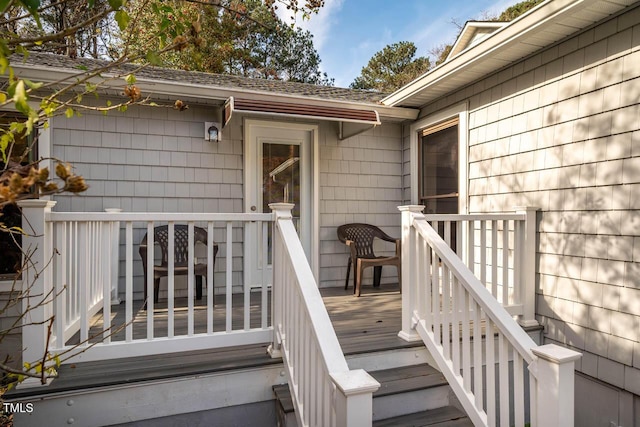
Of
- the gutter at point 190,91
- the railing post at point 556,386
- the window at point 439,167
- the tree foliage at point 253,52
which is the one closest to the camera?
the railing post at point 556,386

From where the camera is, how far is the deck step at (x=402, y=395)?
2.31 m

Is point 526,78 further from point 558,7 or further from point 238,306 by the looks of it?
point 238,306

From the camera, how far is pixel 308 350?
6.25 ft

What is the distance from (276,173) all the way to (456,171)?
6.82ft

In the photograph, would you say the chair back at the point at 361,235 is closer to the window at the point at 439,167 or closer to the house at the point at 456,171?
the house at the point at 456,171

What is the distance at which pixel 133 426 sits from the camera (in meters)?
2.20

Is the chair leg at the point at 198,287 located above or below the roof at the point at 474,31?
below

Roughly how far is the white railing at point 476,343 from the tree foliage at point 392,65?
14.1 meters

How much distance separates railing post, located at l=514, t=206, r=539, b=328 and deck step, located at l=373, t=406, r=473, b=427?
1.32 metres

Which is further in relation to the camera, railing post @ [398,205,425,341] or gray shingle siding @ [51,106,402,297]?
gray shingle siding @ [51,106,402,297]

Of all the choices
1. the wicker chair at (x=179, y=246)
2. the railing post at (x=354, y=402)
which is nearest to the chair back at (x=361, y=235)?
the wicker chair at (x=179, y=246)

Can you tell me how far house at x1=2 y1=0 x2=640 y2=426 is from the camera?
8.73 feet

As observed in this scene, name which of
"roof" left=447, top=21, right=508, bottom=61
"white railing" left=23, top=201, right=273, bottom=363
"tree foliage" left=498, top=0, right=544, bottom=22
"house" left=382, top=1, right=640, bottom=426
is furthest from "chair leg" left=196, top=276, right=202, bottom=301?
"tree foliage" left=498, top=0, right=544, bottom=22

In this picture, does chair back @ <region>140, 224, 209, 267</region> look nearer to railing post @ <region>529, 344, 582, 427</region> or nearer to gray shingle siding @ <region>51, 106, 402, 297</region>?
gray shingle siding @ <region>51, 106, 402, 297</region>
